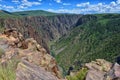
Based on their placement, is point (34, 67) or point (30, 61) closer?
point (34, 67)

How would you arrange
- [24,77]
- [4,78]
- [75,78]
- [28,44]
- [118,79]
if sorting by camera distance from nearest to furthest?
[4,78] → [24,77] → [118,79] → [75,78] → [28,44]

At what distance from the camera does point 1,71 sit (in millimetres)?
10297

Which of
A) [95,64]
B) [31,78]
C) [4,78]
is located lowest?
[95,64]

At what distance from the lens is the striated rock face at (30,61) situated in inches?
705

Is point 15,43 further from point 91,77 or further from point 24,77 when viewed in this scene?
point 24,77

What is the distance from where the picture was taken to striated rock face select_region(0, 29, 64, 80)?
1790cm

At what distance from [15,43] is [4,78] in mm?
35328

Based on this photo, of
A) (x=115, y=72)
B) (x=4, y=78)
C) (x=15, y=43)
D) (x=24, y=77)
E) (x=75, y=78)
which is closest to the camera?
(x=4, y=78)

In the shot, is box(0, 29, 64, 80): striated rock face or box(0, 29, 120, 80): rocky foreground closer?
box(0, 29, 120, 80): rocky foreground

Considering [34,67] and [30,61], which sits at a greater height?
[34,67]

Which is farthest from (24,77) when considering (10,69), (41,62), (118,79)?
(41,62)

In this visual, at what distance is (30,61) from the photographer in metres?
30.0

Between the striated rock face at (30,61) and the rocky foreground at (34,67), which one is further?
the striated rock face at (30,61)

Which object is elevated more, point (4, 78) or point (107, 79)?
point (4, 78)
